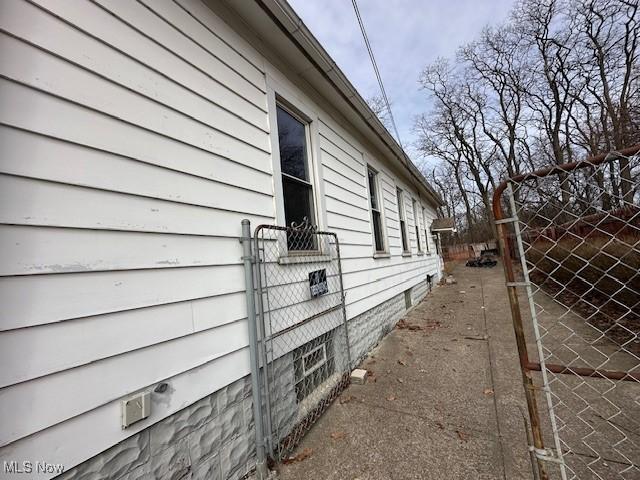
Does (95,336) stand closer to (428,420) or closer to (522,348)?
(522,348)

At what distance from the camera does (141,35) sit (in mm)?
1855

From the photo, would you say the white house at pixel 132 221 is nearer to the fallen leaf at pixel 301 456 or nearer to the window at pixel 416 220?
the fallen leaf at pixel 301 456

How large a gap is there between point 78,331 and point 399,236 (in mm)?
6506

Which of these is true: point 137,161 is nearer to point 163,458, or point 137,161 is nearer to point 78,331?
point 78,331

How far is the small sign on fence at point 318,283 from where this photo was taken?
3.15m

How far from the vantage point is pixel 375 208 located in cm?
591

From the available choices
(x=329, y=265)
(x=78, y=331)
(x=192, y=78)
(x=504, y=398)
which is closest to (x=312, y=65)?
(x=192, y=78)

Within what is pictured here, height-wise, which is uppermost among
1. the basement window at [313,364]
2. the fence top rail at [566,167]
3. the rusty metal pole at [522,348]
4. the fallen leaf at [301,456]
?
the fence top rail at [566,167]

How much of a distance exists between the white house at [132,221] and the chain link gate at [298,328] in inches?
8.9

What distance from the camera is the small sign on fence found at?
10.3 ft

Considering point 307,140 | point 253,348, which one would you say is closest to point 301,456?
point 253,348

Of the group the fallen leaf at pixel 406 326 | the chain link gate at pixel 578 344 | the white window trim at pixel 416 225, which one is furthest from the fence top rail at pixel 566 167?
the white window trim at pixel 416 225

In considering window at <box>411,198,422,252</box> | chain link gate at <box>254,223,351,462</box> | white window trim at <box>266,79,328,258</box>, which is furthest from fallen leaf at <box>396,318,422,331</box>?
window at <box>411,198,422,252</box>

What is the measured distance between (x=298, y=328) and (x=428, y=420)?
1.47 m
